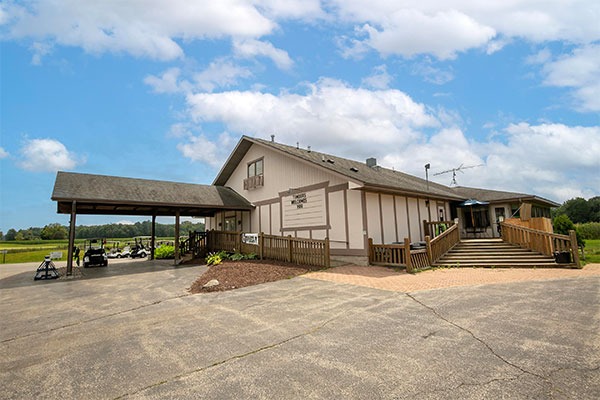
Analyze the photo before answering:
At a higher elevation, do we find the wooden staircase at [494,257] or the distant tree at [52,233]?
the distant tree at [52,233]

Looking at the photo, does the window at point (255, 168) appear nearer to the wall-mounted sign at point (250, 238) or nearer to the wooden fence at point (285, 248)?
the wooden fence at point (285, 248)

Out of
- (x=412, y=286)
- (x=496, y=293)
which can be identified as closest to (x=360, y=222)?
(x=412, y=286)

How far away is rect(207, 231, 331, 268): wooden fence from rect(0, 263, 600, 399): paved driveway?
4.93m

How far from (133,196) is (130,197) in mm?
248

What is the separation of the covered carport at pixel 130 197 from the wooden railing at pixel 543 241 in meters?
14.3

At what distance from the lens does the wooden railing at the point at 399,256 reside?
37.5 feet

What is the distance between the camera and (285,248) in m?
14.1

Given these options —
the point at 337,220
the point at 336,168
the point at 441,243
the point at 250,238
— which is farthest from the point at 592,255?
the point at 250,238

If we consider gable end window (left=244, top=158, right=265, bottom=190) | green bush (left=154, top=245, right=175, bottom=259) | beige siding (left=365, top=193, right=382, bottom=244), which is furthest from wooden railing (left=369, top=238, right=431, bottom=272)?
green bush (left=154, top=245, right=175, bottom=259)

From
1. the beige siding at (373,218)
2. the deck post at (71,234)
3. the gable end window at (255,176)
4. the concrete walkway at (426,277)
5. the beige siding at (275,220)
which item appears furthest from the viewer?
the gable end window at (255,176)

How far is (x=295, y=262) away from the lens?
44.8 feet

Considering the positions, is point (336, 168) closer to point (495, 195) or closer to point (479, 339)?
point (479, 339)

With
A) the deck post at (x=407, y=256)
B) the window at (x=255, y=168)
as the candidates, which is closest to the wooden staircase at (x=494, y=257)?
the deck post at (x=407, y=256)

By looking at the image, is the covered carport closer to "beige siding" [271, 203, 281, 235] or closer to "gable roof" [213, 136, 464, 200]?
"beige siding" [271, 203, 281, 235]
